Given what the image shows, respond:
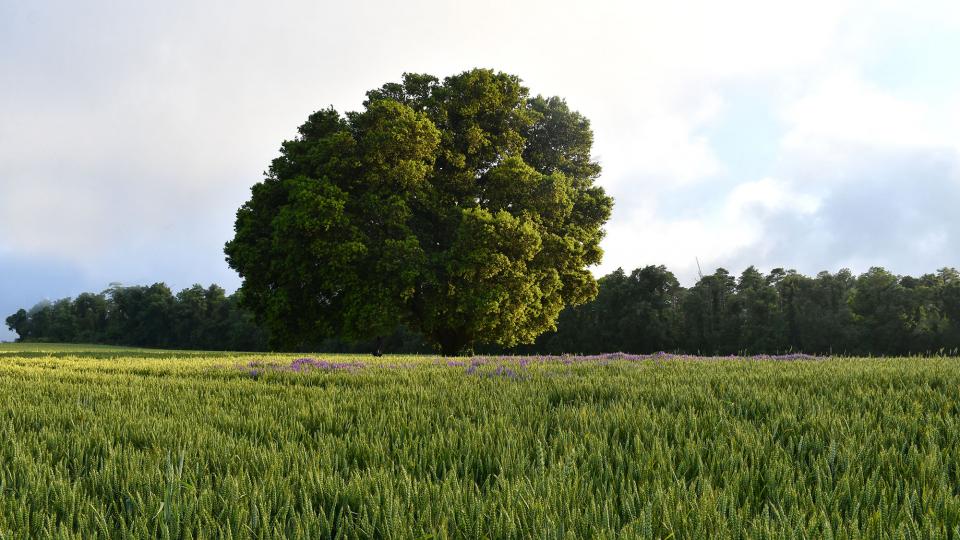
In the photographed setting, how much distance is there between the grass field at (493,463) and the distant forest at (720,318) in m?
39.7

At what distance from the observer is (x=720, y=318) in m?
64.3

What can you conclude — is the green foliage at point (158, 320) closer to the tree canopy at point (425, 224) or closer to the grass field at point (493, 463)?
the tree canopy at point (425, 224)

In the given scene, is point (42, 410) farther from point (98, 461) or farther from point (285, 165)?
point (285, 165)

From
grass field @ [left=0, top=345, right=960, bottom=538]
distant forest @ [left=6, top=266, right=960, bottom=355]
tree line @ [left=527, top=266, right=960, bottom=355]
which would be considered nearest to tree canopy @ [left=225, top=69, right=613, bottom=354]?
grass field @ [left=0, top=345, right=960, bottom=538]

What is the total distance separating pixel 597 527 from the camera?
7.87 ft

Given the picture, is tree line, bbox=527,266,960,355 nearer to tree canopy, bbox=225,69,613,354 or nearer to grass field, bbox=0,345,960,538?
tree canopy, bbox=225,69,613,354

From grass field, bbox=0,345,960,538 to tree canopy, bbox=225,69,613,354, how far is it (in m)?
13.2

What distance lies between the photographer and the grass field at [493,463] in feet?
8.41

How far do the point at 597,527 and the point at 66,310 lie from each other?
431 ft

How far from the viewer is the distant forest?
54.6 m

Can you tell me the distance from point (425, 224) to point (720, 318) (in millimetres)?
50503

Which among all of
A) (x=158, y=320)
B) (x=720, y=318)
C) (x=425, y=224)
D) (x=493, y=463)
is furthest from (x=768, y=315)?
(x=158, y=320)

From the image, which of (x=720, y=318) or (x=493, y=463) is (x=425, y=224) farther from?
(x=720, y=318)

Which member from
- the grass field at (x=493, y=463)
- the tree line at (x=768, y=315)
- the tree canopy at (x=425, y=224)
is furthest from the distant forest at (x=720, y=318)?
the grass field at (x=493, y=463)
